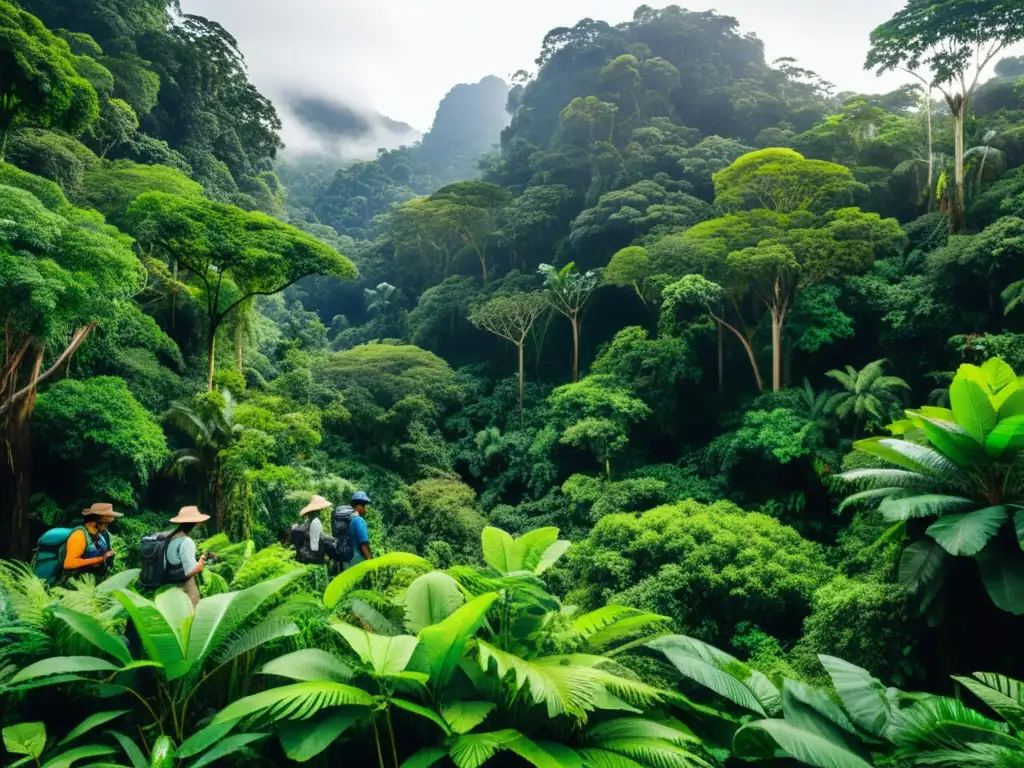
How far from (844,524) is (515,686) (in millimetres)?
12068

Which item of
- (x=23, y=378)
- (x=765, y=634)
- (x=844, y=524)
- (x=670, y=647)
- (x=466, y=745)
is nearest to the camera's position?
(x=466, y=745)

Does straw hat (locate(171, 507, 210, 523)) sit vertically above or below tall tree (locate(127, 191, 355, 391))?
below

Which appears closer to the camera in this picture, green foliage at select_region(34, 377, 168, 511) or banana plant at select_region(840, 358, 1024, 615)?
banana plant at select_region(840, 358, 1024, 615)

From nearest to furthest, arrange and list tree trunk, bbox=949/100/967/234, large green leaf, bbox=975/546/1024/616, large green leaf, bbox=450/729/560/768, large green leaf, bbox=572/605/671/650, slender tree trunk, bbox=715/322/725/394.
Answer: large green leaf, bbox=450/729/560/768 < large green leaf, bbox=572/605/671/650 < large green leaf, bbox=975/546/1024/616 < tree trunk, bbox=949/100/967/234 < slender tree trunk, bbox=715/322/725/394

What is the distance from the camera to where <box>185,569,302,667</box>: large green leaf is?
8.66ft

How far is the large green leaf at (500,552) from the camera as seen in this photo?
3518 millimetres

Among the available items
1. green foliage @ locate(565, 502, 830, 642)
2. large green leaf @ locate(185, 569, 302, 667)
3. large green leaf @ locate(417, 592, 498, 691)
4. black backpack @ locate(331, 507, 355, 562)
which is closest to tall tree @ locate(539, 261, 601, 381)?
green foliage @ locate(565, 502, 830, 642)

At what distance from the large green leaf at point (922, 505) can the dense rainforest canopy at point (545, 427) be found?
7cm

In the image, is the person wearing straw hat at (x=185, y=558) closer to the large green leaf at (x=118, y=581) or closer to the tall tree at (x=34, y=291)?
the large green leaf at (x=118, y=581)

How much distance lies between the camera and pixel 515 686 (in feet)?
8.93

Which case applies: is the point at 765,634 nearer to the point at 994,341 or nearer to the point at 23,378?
the point at 994,341

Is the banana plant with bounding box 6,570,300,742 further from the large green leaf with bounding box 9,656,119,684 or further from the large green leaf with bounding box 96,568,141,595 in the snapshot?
the large green leaf with bounding box 96,568,141,595

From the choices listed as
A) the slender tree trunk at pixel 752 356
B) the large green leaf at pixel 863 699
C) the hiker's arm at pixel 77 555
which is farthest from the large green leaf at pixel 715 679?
the slender tree trunk at pixel 752 356

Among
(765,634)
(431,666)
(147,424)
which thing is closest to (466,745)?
(431,666)
